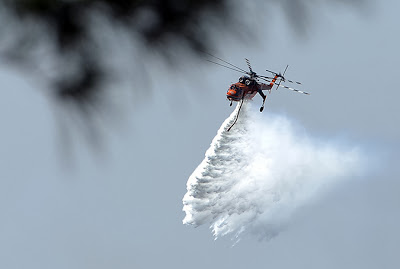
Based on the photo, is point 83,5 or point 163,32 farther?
point 163,32

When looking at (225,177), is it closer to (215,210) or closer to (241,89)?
(215,210)

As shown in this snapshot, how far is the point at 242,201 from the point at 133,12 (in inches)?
1887

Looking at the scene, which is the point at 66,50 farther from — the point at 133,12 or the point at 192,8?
the point at 192,8

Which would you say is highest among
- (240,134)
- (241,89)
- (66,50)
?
(240,134)

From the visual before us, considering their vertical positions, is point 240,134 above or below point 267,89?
above

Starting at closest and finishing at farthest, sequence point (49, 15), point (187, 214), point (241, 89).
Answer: point (49, 15) → point (241, 89) → point (187, 214)

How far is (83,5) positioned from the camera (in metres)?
3.87

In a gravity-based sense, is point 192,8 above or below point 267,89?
below

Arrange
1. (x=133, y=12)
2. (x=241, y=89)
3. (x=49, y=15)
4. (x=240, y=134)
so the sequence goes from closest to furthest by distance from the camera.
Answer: (x=49, y=15) → (x=133, y=12) → (x=241, y=89) → (x=240, y=134)

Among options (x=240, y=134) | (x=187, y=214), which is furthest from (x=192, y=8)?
(x=187, y=214)

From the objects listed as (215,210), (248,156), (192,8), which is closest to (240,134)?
(248,156)

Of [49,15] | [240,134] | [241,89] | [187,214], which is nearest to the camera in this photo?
[49,15]

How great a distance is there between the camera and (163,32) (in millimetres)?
4125

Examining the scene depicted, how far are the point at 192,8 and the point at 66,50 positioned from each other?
91 cm
